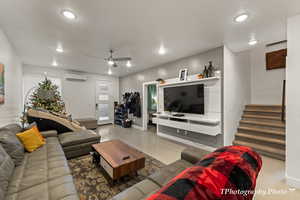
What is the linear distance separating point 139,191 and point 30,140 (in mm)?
2124

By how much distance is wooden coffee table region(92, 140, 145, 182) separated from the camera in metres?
1.70

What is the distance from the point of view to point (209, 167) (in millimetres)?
762

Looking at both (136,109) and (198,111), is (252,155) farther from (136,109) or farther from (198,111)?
(136,109)

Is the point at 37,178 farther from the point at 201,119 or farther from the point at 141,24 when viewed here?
the point at 201,119

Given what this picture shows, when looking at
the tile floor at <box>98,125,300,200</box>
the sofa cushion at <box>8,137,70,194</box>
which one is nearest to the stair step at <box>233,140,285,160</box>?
the tile floor at <box>98,125,300,200</box>

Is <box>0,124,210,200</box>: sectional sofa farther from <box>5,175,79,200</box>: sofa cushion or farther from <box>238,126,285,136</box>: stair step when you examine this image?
<box>238,126,285,136</box>: stair step

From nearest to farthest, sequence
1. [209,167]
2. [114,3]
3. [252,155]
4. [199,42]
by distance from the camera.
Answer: [209,167] < [252,155] < [114,3] < [199,42]

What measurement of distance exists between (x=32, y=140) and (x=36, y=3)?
82.1 inches

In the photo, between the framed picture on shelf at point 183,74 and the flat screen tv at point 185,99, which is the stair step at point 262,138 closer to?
the flat screen tv at point 185,99

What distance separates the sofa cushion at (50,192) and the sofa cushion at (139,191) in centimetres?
42

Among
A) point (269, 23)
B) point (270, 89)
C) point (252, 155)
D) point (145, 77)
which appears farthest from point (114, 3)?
point (270, 89)

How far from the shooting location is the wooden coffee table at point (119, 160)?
170 centimetres

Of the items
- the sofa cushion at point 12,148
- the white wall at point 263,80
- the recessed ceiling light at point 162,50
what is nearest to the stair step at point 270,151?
the white wall at point 263,80

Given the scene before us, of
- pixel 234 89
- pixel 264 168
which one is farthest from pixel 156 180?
pixel 234 89
